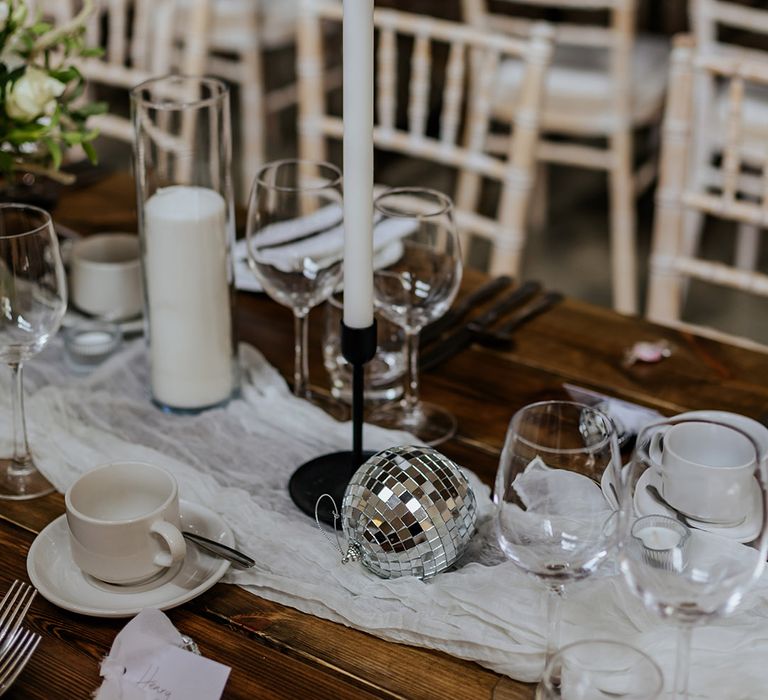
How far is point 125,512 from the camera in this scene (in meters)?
0.88

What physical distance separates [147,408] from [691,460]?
1.77ft

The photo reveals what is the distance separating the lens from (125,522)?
2.65 feet

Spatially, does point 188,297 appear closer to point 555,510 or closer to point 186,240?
point 186,240

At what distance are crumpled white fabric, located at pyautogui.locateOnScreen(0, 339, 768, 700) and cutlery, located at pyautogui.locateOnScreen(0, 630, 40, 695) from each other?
0.15 m

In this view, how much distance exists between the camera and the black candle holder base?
0.95 m

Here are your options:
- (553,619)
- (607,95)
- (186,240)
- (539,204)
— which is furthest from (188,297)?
(539,204)

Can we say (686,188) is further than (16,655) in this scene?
Yes

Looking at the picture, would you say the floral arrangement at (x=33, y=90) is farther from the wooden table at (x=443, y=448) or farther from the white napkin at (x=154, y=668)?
the white napkin at (x=154, y=668)

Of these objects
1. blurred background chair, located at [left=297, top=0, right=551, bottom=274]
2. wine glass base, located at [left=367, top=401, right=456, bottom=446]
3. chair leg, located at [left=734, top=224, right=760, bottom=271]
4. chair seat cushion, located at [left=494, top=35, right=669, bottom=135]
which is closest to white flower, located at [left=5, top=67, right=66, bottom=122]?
wine glass base, located at [left=367, top=401, right=456, bottom=446]

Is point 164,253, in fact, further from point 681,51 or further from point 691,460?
point 681,51

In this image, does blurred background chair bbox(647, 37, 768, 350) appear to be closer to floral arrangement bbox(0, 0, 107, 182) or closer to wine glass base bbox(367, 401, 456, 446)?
wine glass base bbox(367, 401, 456, 446)

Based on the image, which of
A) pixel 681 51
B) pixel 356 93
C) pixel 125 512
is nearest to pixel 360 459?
pixel 125 512

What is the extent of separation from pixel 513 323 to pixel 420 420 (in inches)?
→ 9.2

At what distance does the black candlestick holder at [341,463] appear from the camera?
89cm
